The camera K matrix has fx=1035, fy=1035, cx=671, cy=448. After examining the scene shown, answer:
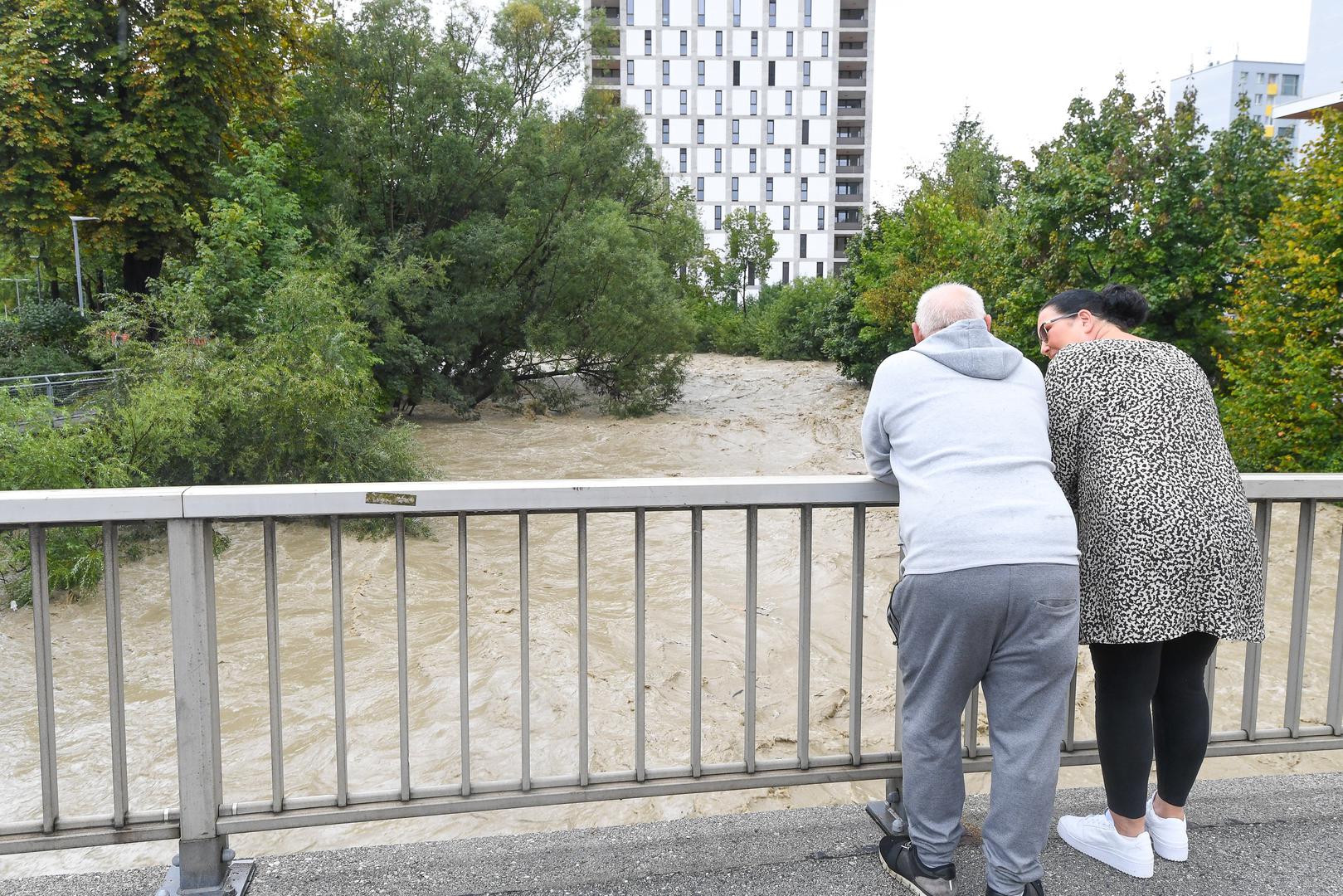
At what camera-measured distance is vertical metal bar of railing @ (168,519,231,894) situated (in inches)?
112

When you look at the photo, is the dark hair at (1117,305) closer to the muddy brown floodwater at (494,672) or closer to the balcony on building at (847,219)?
the muddy brown floodwater at (494,672)

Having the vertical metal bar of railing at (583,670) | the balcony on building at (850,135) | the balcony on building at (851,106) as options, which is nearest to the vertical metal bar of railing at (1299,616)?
the vertical metal bar of railing at (583,670)

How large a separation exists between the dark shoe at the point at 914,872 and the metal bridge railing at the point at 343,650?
279 millimetres

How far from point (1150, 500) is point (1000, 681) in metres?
0.68

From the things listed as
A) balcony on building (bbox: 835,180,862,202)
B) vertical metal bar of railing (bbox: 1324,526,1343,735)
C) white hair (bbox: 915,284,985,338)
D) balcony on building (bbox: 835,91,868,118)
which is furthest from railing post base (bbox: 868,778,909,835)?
balcony on building (bbox: 835,91,868,118)

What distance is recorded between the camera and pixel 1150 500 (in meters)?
2.91

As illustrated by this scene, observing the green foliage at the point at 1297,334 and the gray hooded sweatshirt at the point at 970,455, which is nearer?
the gray hooded sweatshirt at the point at 970,455

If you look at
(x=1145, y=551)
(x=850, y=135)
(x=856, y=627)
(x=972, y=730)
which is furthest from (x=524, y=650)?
(x=850, y=135)

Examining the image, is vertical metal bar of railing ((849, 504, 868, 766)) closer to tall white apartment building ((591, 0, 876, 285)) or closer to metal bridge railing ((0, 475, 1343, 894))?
metal bridge railing ((0, 475, 1343, 894))

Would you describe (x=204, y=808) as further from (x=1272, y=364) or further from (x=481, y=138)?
(x=481, y=138)

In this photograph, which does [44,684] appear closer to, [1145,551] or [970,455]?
[970,455]

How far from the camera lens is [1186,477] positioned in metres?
2.93

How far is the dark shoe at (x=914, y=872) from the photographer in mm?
2916

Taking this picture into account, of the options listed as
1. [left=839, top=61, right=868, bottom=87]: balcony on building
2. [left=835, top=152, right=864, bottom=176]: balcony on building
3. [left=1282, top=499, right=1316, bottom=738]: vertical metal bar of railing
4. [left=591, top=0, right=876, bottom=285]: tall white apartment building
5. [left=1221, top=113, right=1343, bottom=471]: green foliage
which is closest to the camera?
[left=1282, top=499, right=1316, bottom=738]: vertical metal bar of railing
